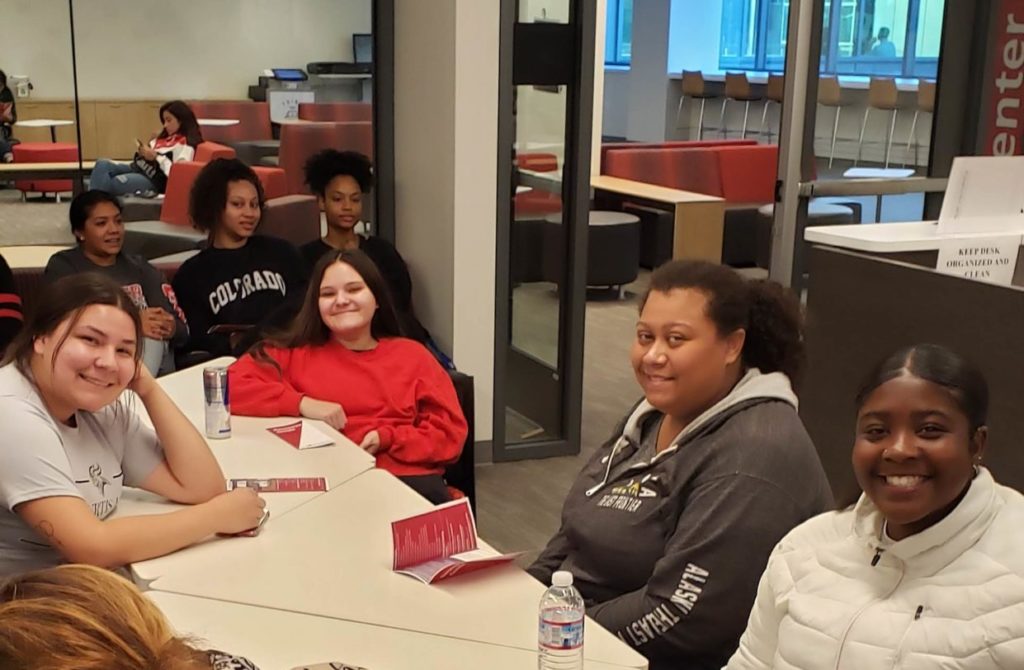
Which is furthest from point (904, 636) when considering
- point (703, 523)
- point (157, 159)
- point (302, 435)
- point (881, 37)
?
point (881, 37)

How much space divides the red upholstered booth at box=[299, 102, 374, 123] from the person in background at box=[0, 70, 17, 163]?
1198 millimetres

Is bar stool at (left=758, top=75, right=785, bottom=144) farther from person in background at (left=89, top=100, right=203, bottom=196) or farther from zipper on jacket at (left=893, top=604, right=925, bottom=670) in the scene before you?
zipper on jacket at (left=893, top=604, right=925, bottom=670)

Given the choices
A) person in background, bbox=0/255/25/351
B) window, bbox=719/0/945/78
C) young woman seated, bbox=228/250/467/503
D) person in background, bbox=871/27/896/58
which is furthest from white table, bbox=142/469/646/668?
person in background, bbox=871/27/896/58

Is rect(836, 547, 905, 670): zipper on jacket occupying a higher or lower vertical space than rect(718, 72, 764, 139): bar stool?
lower

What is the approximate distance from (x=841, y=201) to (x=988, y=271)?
6.69ft

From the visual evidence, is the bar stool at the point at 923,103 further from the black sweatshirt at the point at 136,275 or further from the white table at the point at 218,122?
the black sweatshirt at the point at 136,275

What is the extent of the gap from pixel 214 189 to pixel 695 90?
918 centimetres

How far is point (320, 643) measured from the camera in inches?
78.7

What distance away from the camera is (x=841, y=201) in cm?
580

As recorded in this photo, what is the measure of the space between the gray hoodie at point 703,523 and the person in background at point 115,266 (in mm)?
2483

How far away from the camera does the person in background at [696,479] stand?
2.13 meters

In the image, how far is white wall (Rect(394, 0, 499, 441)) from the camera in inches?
179

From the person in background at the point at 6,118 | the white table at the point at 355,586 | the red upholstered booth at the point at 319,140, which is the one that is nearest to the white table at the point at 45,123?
the person in background at the point at 6,118

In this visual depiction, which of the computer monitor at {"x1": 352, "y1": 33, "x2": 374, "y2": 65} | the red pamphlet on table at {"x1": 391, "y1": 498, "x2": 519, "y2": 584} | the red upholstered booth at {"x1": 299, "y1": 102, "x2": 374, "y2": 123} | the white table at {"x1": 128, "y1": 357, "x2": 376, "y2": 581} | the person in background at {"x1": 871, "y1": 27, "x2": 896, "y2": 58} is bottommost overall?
the white table at {"x1": 128, "y1": 357, "x2": 376, "y2": 581}
